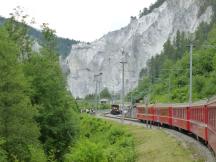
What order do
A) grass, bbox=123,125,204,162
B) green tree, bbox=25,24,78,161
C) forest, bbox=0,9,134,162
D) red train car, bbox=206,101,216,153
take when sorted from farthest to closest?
1. green tree, bbox=25,24,78,161
2. forest, bbox=0,9,134,162
3. grass, bbox=123,125,204,162
4. red train car, bbox=206,101,216,153

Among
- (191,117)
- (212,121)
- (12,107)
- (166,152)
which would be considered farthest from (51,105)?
(212,121)

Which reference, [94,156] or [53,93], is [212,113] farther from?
[53,93]

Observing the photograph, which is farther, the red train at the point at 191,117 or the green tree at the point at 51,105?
the green tree at the point at 51,105

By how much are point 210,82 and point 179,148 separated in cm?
4626

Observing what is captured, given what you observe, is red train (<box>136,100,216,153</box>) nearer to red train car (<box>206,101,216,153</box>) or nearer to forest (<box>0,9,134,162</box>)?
red train car (<box>206,101,216,153</box>)

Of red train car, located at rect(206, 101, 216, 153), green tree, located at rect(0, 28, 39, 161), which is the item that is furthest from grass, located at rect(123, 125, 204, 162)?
green tree, located at rect(0, 28, 39, 161)

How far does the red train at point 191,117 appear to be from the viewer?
2842 centimetres

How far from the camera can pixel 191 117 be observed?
1615 inches

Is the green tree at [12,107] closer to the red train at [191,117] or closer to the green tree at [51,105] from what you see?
the green tree at [51,105]

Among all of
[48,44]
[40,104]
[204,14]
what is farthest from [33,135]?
[204,14]

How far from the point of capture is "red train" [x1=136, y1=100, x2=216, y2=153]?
28419mm

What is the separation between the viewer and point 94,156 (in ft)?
92.4

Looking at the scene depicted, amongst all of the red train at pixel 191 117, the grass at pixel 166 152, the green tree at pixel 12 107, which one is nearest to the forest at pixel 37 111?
the green tree at pixel 12 107

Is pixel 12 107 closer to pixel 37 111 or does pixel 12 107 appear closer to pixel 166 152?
pixel 37 111
